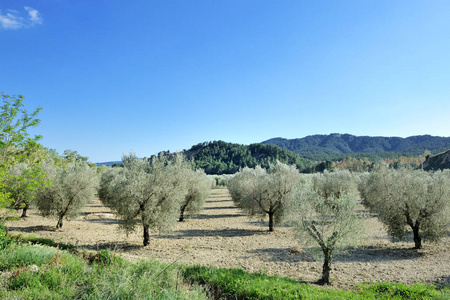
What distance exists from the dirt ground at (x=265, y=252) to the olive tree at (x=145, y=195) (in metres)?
2.32

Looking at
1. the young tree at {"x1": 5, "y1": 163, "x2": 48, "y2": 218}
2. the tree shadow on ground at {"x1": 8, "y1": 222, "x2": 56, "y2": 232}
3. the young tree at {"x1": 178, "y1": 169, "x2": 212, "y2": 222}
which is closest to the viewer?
the young tree at {"x1": 5, "y1": 163, "x2": 48, "y2": 218}

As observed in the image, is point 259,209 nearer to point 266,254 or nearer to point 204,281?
point 266,254

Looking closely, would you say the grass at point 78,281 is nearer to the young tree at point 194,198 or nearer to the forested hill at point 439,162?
the young tree at point 194,198

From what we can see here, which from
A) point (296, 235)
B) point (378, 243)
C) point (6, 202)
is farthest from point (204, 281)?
point (378, 243)

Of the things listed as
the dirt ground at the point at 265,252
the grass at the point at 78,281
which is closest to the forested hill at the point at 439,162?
the dirt ground at the point at 265,252

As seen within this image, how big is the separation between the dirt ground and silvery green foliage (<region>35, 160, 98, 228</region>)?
1915 millimetres

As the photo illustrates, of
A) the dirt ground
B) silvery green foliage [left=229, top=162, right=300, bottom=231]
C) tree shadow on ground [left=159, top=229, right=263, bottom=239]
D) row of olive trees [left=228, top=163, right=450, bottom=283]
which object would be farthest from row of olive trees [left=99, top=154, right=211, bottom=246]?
silvery green foliage [left=229, top=162, right=300, bottom=231]

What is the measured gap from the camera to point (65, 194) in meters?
24.5

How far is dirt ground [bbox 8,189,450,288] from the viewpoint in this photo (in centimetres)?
1493

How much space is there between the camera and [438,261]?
56.7ft

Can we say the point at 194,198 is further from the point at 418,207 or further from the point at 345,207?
the point at 418,207

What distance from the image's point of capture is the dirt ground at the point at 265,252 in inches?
588

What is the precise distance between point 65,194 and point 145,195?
11372mm

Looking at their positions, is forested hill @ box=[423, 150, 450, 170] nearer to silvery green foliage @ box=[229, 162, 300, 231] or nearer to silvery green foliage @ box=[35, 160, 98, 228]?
silvery green foliage @ box=[229, 162, 300, 231]
